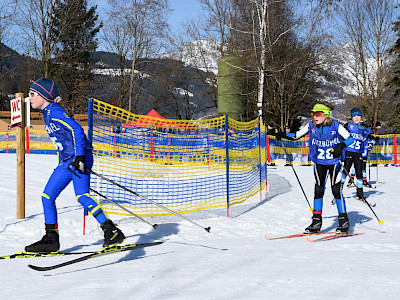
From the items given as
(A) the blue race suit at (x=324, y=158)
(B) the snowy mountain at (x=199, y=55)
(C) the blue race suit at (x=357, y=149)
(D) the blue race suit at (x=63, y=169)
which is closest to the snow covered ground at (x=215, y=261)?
(D) the blue race suit at (x=63, y=169)

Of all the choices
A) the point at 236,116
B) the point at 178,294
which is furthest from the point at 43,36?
the point at 178,294

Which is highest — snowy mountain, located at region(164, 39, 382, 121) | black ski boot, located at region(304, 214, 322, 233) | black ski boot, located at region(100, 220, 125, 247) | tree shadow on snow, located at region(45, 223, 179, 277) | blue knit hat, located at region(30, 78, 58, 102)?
snowy mountain, located at region(164, 39, 382, 121)

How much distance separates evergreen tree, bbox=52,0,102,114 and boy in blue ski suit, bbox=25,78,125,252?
25611 millimetres

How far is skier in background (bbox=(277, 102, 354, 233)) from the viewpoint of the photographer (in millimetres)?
6289

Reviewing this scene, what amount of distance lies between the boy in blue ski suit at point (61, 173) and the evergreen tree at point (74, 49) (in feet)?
84.0

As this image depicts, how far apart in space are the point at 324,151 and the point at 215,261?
278 cm

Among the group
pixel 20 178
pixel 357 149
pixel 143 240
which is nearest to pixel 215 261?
pixel 143 240

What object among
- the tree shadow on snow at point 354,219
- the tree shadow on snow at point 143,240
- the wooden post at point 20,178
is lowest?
the tree shadow on snow at point 354,219

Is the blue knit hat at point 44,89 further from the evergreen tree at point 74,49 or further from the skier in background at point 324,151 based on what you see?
the evergreen tree at point 74,49

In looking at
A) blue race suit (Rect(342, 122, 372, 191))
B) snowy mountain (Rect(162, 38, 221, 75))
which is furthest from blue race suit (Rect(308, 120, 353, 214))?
snowy mountain (Rect(162, 38, 221, 75))

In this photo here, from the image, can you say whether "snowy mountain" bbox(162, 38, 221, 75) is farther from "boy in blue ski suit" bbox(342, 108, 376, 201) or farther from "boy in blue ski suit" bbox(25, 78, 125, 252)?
"boy in blue ski suit" bbox(25, 78, 125, 252)

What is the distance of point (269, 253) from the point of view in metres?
4.86

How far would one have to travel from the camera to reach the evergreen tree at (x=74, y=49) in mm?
29047

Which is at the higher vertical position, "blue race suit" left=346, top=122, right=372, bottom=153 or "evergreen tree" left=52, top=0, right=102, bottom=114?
"evergreen tree" left=52, top=0, right=102, bottom=114
